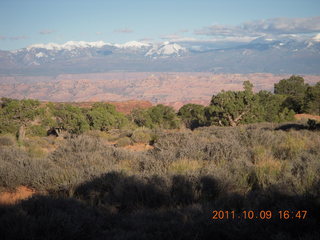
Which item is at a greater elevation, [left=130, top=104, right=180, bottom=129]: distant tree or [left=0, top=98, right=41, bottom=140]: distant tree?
[left=0, top=98, right=41, bottom=140]: distant tree

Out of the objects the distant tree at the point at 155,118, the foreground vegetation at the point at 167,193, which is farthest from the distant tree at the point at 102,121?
the foreground vegetation at the point at 167,193

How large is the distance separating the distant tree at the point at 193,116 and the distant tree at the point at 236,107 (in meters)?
4.05

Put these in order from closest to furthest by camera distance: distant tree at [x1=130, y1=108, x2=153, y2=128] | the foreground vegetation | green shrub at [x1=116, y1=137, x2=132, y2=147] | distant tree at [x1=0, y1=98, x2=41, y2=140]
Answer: the foreground vegetation, green shrub at [x1=116, y1=137, x2=132, y2=147], distant tree at [x1=0, y1=98, x2=41, y2=140], distant tree at [x1=130, y1=108, x2=153, y2=128]

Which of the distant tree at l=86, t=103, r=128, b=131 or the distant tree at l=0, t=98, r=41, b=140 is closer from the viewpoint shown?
the distant tree at l=0, t=98, r=41, b=140

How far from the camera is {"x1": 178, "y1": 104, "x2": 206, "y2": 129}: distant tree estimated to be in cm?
3053

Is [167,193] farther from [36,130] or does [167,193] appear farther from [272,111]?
[272,111]

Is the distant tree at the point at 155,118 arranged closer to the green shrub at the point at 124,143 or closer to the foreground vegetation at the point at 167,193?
the green shrub at the point at 124,143

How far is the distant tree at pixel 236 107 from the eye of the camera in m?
24.3

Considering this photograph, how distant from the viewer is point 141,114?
32.1 m

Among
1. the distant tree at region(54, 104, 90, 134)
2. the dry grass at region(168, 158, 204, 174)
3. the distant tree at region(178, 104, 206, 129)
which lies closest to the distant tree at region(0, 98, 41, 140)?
the distant tree at region(54, 104, 90, 134)

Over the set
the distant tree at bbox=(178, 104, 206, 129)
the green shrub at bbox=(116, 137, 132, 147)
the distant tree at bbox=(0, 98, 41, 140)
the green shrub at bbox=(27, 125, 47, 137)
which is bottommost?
the distant tree at bbox=(178, 104, 206, 129)

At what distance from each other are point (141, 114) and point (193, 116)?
6101 mm

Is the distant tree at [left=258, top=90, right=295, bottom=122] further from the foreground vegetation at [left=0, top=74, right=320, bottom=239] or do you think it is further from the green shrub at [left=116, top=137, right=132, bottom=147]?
the foreground vegetation at [left=0, top=74, right=320, bottom=239]

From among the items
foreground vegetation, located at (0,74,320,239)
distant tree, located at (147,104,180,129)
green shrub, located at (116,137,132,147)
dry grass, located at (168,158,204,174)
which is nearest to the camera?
foreground vegetation, located at (0,74,320,239)
